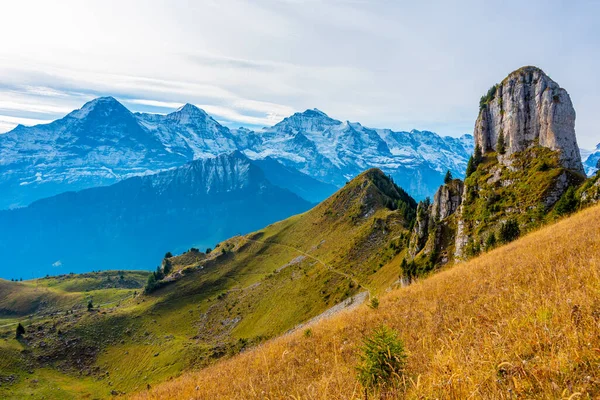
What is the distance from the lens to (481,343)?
608cm

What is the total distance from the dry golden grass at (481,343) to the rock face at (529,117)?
4041cm

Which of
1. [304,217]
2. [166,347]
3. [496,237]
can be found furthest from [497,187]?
[304,217]

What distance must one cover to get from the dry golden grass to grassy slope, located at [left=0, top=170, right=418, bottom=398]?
52028 millimetres

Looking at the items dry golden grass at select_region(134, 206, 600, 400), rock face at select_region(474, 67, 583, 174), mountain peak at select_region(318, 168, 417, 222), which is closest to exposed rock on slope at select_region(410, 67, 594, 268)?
rock face at select_region(474, 67, 583, 174)

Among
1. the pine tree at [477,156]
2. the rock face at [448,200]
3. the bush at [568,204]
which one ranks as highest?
the pine tree at [477,156]

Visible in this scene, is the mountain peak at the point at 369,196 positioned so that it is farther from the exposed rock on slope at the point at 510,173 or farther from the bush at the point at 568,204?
the bush at the point at 568,204

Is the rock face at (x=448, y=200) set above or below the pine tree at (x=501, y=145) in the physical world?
below

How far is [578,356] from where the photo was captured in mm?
4223

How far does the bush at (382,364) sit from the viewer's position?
21.5ft

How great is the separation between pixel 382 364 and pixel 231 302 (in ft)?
355

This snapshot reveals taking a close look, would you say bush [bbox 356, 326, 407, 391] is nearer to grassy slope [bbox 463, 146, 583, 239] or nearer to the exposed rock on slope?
the exposed rock on slope

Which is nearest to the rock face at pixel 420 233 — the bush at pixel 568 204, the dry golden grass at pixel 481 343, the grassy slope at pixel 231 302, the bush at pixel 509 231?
the grassy slope at pixel 231 302

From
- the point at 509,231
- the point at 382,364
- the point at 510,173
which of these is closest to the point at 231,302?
the point at 510,173

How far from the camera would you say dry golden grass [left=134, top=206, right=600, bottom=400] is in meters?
4.23
